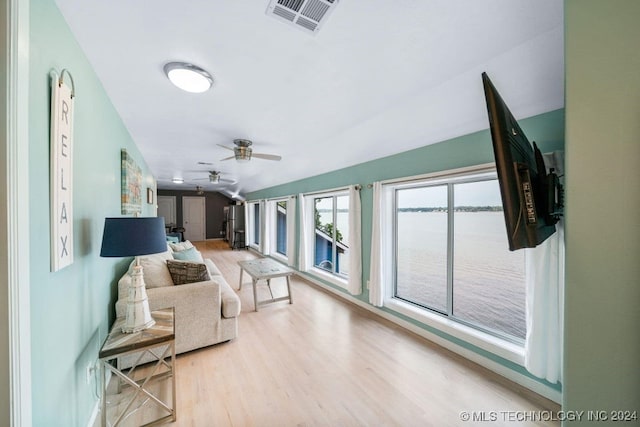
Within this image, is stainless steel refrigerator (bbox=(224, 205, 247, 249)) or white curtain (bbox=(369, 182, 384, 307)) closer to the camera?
white curtain (bbox=(369, 182, 384, 307))

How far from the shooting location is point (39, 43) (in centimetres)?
92

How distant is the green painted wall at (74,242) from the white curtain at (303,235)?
316 centimetres

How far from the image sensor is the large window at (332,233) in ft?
13.8

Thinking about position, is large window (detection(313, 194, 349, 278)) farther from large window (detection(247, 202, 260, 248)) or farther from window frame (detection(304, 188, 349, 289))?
large window (detection(247, 202, 260, 248))

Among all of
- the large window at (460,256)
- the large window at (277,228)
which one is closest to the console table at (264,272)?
the large window at (460,256)

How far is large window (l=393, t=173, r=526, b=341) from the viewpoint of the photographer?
215 cm

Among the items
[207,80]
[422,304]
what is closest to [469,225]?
[422,304]

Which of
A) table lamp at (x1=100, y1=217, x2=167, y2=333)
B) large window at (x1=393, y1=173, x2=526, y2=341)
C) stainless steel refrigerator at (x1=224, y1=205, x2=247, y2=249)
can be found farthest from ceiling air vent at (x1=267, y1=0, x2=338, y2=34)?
stainless steel refrigerator at (x1=224, y1=205, x2=247, y2=249)

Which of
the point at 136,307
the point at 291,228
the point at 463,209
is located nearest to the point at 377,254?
the point at 463,209

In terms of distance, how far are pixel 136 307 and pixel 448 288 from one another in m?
2.83

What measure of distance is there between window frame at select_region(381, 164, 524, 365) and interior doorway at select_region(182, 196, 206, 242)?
32.0 ft

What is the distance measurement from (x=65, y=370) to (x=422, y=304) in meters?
3.03

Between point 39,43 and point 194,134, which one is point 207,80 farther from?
point 194,134

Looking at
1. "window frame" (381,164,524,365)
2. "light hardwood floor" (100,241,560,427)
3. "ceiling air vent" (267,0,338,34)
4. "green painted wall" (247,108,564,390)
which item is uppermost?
"ceiling air vent" (267,0,338,34)
